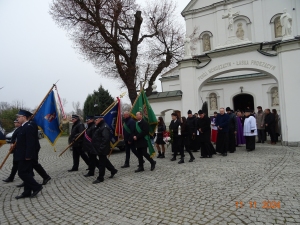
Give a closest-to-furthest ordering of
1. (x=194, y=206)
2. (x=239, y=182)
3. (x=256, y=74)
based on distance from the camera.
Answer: (x=194, y=206)
(x=239, y=182)
(x=256, y=74)

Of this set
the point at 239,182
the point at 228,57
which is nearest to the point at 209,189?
the point at 239,182

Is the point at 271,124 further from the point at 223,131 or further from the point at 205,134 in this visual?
the point at 205,134

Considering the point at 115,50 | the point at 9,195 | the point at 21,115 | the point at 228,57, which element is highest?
the point at 115,50

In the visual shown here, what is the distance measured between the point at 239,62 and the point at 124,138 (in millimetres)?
7346

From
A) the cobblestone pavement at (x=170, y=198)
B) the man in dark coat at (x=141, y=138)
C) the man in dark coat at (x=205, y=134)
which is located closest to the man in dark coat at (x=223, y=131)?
the man in dark coat at (x=205, y=134)

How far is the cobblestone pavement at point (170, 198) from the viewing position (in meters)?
3.96

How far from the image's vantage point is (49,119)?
7.71 meters

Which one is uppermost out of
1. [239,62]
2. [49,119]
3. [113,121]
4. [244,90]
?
[239,62]

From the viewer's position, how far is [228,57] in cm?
1248

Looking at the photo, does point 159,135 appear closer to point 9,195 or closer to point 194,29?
point 9,195

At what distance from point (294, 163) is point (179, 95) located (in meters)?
7.61

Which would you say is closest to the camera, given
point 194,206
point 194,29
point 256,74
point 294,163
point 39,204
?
point 194,206

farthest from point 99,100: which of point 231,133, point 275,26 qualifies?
point 231,133

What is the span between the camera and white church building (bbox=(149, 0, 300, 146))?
11297 mm
